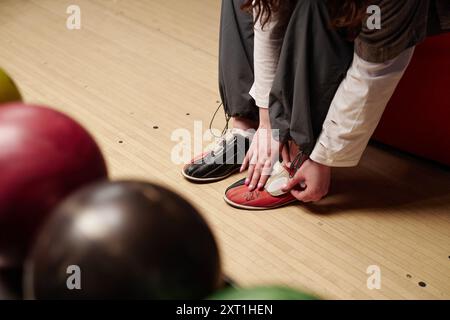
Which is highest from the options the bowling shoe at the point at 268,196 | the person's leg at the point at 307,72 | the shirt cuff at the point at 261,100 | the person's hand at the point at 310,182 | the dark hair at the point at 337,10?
the dark hair at the point at 337,10

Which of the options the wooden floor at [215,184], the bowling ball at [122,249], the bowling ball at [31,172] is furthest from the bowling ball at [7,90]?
the wooden floor at [215,184]

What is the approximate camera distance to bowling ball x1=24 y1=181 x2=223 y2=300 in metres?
0.43

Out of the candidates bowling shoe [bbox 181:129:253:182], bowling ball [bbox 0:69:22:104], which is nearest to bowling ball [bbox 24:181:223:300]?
bowling ball [bbox 0:69:22:104]

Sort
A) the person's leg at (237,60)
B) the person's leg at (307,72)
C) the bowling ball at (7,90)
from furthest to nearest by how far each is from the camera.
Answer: the person's leg at (237,60)
the person's leg at (307,72)
the bowling ball at (7,90)

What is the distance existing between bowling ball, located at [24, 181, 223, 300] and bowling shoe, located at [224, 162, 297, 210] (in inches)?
30.5

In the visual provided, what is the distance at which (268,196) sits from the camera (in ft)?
4.13

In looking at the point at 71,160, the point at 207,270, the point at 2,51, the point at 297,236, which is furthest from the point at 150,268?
the point at 2,51

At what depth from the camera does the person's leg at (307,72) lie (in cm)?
108

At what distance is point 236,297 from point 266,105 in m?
0.84

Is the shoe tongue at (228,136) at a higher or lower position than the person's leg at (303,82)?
lower

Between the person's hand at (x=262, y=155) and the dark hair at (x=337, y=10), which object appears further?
the person's hand at (x=262, y=155)

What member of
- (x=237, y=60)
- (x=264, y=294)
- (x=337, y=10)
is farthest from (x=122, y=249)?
(x=237, y=60)

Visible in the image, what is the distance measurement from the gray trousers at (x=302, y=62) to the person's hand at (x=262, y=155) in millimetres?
46

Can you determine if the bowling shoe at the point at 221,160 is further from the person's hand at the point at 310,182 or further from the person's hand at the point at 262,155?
the person's hand at the point at 310,182
